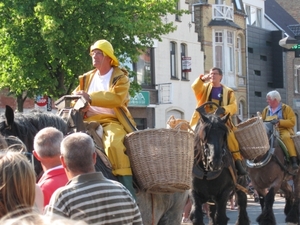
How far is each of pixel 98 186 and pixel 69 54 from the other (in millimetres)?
17152

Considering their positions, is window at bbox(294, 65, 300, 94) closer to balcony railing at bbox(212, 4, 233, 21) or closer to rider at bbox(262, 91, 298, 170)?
balcony railing at bbox(212, 4, 233, 21)

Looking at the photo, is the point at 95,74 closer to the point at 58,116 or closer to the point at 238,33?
the point at 58,116

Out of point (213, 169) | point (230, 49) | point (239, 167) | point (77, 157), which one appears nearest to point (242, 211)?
point (239, 167)

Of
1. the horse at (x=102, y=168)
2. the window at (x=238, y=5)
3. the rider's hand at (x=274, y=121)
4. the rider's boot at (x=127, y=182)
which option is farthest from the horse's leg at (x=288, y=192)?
the window at (x=238, y=5)

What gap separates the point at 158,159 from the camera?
732 centimetres

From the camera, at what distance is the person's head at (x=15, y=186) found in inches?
141

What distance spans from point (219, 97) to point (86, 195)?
21.3 ft

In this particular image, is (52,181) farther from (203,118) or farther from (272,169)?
(272,169)

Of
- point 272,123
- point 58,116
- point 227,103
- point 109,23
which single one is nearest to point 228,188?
point 227,103

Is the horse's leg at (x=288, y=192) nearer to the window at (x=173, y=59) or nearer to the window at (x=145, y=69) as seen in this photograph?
the window at (x=145, y=69)

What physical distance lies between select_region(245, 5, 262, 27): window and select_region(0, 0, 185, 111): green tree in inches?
1007

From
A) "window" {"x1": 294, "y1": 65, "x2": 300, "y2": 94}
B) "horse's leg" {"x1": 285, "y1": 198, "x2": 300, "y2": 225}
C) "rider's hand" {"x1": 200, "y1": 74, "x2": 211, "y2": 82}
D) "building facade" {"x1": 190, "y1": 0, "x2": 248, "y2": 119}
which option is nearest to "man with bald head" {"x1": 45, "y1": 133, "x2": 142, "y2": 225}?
"rider's hand" {"x1": 200, "y1": 74, "x2": 211, "y2": 82}

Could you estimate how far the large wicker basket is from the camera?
7.24 metres

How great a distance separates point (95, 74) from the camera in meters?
7.62
